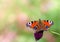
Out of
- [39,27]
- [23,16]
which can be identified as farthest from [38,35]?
[23,16]

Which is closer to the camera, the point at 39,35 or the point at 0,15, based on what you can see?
the point at 39,35

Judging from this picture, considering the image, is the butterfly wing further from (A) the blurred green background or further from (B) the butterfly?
(A) the blurred green background

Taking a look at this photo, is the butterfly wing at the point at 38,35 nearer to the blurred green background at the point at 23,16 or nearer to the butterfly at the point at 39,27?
the butterfly at the point at 39,27

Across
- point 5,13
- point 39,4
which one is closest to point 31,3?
point 39,4

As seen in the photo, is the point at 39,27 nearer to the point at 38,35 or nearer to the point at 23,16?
Result: the point at 38,35

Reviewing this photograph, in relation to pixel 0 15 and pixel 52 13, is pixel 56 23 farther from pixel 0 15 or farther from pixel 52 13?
pixel 0 15

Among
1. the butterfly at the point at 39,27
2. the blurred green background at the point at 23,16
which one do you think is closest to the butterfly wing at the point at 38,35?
the butterfly at the point at 39,27

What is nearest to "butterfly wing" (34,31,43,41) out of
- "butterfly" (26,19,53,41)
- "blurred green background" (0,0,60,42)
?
"butterfly" (26,19,53,41)

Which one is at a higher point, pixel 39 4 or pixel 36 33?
pixel 39 4

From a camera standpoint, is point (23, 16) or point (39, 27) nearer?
point (39, 27)
